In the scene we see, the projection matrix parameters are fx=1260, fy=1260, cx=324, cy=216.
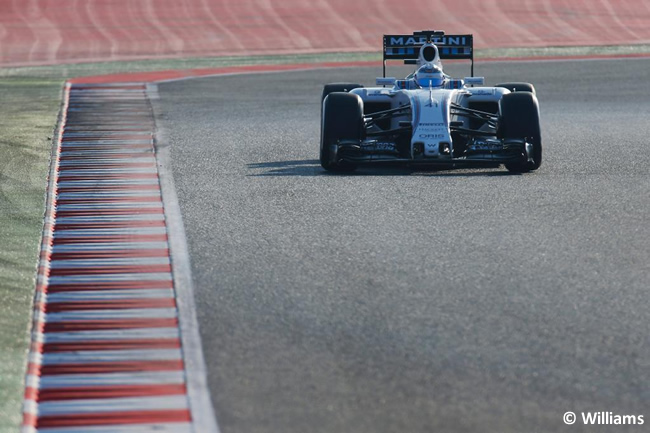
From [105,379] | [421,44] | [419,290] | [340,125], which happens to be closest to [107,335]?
[105,379]

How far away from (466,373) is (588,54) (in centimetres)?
2719

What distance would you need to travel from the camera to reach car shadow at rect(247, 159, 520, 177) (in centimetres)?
1355

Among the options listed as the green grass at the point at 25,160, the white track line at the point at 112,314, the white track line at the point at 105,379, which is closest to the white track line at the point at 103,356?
the green grass at the point at 25,160

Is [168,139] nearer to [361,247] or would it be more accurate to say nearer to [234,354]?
[361,247]

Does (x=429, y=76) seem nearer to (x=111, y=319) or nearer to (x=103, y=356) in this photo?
(x=111, y=319)

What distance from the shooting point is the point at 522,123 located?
537 inches

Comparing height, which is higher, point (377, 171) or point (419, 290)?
point (419, 290)

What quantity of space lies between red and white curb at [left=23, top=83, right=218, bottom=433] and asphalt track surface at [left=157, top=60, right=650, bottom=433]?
200 mm

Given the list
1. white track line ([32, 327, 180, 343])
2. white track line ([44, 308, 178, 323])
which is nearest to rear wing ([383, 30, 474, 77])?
white track line ([44, 308, 178, 323])

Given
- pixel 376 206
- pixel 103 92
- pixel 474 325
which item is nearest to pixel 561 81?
pixel 103 92

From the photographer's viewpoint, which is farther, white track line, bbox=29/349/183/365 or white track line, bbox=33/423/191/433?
white track line, bbox=29/349/183/365

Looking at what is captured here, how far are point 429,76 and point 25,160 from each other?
4883 mm

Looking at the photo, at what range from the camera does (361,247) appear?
973 cm

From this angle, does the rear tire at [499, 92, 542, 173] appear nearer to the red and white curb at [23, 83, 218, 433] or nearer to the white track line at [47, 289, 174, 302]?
the red and white curb at [23, 83, 218, 433]
